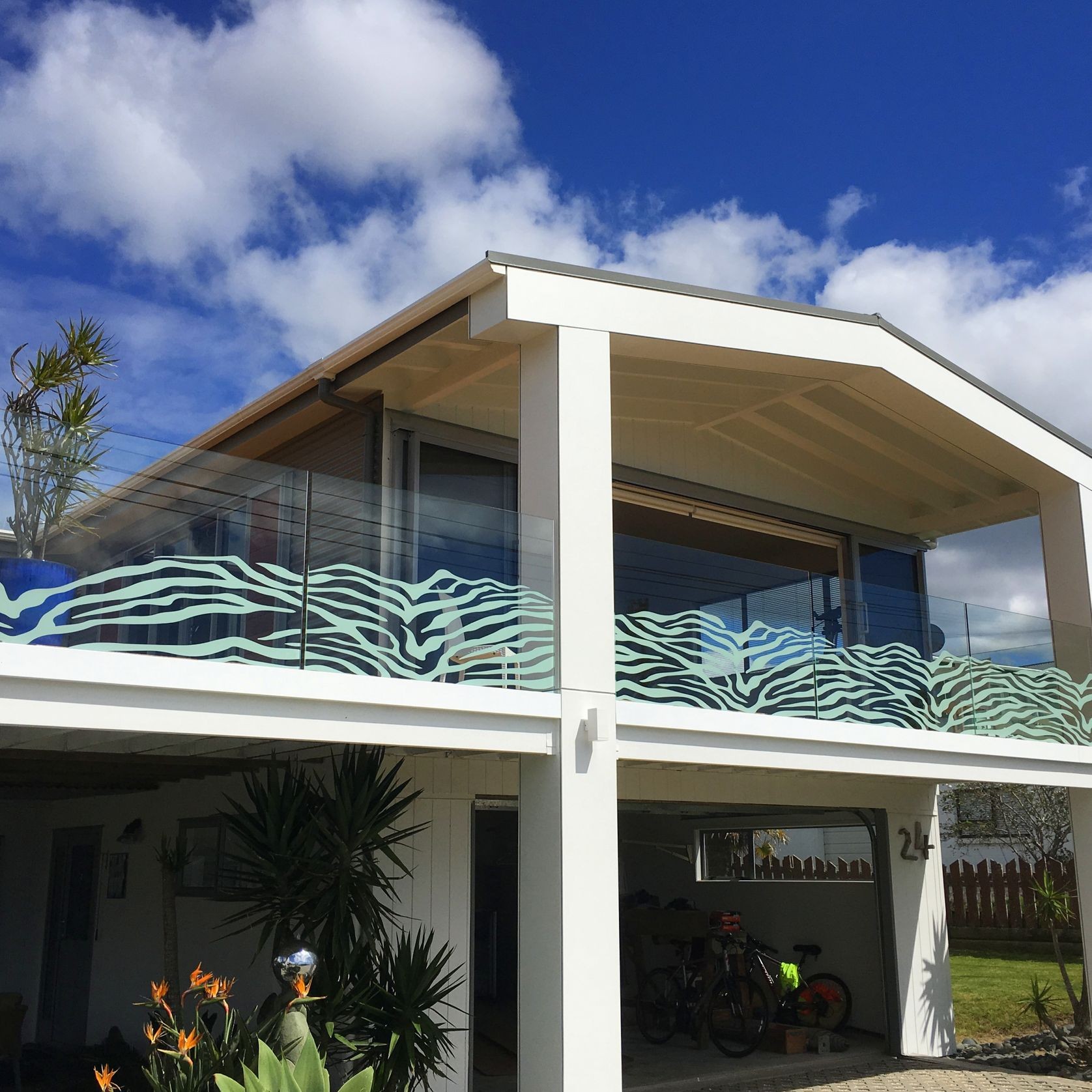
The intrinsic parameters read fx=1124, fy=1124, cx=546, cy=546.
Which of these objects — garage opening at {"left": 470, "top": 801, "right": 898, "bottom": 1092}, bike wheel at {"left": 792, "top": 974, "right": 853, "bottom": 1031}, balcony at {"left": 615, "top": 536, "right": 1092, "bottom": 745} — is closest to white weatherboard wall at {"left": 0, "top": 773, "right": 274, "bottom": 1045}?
garage opening at {"left": 470, "top": 801, "right": 898, "bottom": 1092}

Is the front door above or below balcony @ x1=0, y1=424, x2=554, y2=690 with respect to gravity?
below

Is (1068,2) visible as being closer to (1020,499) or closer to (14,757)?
(1020,499)

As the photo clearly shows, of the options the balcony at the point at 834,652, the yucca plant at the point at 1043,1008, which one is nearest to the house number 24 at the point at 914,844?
the yucca plant at the point at 1043,1008

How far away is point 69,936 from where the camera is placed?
502 inches

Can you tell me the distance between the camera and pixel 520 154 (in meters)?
17.3

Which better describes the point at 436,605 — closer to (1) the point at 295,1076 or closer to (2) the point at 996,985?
(1) the point at 295,1076

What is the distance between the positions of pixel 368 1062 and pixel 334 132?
12665 mm

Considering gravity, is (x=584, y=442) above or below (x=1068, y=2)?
below

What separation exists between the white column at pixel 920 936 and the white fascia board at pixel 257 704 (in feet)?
21.2

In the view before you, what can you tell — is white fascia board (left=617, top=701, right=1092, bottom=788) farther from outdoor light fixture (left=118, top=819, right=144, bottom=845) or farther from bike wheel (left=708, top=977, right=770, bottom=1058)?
outdoor light fixture (left=118, top=819, right=144, bottom=845)

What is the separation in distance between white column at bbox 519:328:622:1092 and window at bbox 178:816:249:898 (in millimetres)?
3482

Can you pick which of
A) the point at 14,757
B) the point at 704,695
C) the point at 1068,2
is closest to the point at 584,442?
the point at 704,695

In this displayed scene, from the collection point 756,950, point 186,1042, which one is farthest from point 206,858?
point 756,950

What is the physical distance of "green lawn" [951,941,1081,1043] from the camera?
554 inches
